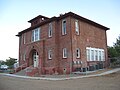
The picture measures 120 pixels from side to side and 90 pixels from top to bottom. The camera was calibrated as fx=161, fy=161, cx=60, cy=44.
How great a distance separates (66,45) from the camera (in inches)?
890

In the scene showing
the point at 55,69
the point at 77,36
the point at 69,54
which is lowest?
the point at 55,69

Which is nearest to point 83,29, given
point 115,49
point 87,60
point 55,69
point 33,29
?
point 87,60

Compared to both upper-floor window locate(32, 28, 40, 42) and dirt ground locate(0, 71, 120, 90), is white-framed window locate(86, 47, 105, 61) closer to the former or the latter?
upper-floor window locate(32, 28, 40, 42)

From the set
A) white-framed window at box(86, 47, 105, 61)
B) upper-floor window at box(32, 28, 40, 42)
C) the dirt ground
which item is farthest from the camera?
upper-floor window at box(32, 28, 40, 42)

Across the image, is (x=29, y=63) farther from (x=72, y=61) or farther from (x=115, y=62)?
(x=115, y=62)

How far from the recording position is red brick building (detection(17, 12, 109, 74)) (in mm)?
22281

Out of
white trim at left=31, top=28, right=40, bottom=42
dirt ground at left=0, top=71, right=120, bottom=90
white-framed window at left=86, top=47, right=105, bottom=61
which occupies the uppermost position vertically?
Answer: white trim at left=31, top=28, right=40, bottom=42

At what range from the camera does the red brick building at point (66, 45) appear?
2228 cm

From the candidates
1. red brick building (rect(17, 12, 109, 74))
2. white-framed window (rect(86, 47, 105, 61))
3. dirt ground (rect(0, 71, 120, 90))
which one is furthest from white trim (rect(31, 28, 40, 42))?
dirt ground (rect(0, 71, 120, 90))

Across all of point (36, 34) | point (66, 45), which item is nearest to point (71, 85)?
point (66, 45)

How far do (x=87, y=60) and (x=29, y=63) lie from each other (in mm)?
10653

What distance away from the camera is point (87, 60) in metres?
24.4

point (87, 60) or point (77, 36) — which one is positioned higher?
point (77, 36)

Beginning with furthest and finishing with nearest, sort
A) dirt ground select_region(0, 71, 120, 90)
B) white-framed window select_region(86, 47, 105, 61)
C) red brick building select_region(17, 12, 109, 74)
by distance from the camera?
white-framed window select_region(86, 47, 105, 61)
red brick building select_region(17, 12, 109, 74)
dirt ground select_region(0, 71, 120, 90)
